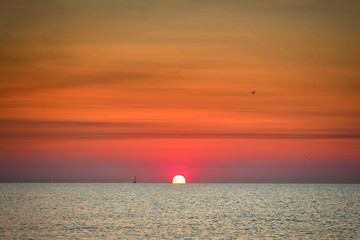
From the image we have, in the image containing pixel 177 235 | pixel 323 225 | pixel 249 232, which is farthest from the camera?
pixel 323 225

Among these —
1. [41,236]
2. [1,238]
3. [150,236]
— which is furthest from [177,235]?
[1,238]

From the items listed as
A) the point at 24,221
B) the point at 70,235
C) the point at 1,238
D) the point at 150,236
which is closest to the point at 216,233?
the point at 150,236

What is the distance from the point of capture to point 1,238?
221ft

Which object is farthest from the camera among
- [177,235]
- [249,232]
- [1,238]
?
→ [249,232]

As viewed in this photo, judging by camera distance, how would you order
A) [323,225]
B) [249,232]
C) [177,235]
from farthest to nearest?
[323,225]
[249,232]
[177,235]

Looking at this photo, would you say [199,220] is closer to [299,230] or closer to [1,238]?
[299,230]

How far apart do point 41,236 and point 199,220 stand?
34.8 meters

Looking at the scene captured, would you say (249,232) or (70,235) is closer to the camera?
(70,235)

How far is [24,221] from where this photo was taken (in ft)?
305

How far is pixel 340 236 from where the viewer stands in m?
74.0

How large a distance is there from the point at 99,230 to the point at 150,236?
11088 millimetres

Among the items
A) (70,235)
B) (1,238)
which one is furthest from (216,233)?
(1,238)

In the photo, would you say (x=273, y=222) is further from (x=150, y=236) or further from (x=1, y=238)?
(x=1, y=238)

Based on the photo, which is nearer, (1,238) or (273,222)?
(1,238)
